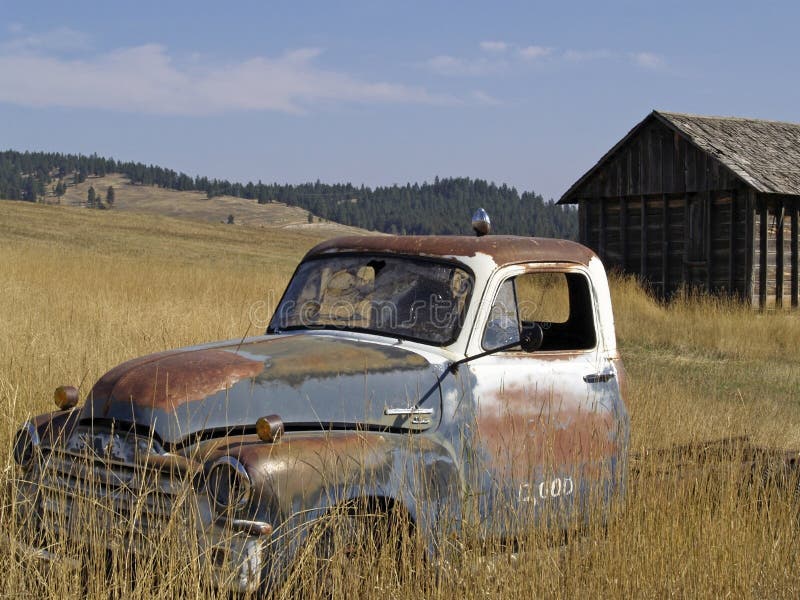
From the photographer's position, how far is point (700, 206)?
21953 millimetres

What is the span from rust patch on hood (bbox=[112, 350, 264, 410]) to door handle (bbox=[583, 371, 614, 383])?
1.75 metres

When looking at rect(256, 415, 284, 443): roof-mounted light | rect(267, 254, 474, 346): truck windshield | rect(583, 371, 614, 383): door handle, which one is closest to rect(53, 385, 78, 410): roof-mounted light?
rect(267, 254, 474, 346): truck windshield

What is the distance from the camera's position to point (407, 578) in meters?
3.76

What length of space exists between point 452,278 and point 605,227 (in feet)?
66.1

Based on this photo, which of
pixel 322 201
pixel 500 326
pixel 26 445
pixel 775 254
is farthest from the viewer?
pixel 322 201

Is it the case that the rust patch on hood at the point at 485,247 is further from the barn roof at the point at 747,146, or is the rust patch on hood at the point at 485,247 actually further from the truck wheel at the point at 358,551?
the barn roof at the point at 747,146

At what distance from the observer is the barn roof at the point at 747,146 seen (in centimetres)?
2083

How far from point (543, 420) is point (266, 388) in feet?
4.73

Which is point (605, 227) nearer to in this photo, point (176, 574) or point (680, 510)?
→ point (680, 510)

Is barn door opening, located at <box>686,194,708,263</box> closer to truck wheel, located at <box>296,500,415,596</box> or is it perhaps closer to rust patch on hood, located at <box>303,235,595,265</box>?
rust patch on hood, located at <box>303,235,595,265</box>

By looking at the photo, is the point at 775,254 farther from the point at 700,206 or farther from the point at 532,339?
the point at 532,339

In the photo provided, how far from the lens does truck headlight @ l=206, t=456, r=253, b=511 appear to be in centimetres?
354

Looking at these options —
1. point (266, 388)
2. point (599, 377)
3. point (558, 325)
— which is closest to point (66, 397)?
point (266, 388)

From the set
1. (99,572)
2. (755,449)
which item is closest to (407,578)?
(99,572)
